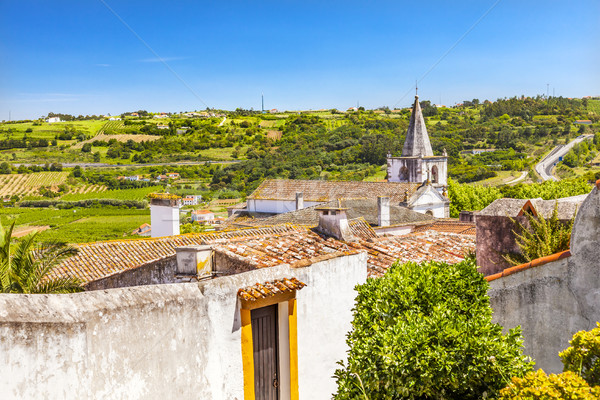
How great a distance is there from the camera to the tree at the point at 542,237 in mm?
6965

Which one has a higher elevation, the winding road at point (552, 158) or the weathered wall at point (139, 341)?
the winding road at point (552, 158)

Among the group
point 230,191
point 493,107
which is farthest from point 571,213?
point 493,107

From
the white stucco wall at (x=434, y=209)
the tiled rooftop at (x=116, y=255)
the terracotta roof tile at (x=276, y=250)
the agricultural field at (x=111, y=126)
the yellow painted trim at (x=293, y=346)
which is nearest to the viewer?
the yellow painted trim at (x=293, y=346)

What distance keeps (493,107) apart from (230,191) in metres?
97.0

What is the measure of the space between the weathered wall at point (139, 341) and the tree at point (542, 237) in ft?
9.19

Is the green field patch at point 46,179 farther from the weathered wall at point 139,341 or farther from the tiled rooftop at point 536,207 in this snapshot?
the weathered wall at point 139,341

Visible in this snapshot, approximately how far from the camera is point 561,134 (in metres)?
115

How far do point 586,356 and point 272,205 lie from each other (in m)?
42.1

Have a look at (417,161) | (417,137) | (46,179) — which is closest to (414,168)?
(417,161)

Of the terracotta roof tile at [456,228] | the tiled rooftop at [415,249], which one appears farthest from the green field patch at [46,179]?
the tiled rooftop at [415,249]

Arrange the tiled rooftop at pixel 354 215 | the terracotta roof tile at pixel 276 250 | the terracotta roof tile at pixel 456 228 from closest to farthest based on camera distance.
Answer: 1. the terracotta roof tile at pixel 276 250
2. the terracotta roof tile at pixel 456 228
3. the tiled rooftop at pixel 354 215

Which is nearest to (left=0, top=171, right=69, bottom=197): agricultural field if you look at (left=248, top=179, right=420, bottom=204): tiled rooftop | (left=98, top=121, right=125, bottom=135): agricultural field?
(left=98, top=121, right=125, bottom=135): agricultural field

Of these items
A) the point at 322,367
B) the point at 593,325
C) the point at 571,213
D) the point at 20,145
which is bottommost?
the point at 322,367

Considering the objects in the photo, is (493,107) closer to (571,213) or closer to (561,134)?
(561,134)
